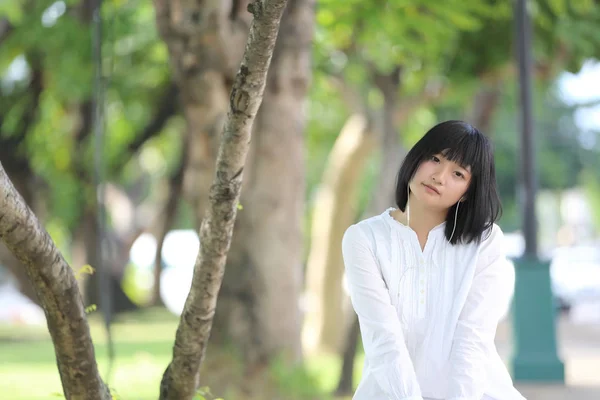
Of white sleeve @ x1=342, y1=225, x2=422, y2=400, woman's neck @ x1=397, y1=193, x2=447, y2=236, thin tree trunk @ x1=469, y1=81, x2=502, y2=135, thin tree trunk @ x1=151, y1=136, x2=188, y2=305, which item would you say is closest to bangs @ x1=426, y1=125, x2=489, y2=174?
woman's neck @ x1=397, y1=193, x2=447, y2=236

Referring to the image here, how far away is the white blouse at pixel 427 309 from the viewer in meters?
3.33

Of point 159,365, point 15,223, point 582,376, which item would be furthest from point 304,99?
point 159,365

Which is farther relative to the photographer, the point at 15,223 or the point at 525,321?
the point at 525,321

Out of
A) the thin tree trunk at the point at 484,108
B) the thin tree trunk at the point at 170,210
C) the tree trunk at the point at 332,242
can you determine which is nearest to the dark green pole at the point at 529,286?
the thin tree trunk at the point at 484,108

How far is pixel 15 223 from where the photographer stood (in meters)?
3.34

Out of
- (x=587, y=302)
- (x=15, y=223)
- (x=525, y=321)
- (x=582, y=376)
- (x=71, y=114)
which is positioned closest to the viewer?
(x=15, y=223)

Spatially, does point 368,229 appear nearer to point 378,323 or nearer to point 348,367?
point 378,323

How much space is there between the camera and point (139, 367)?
14.2m

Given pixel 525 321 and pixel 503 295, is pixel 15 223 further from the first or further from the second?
pixel 525 321

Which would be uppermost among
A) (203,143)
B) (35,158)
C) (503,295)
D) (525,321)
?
(35,158)

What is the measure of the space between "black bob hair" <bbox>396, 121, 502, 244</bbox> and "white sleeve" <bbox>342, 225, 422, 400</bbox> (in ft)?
0.89

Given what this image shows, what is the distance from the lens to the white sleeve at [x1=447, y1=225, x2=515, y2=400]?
332cm

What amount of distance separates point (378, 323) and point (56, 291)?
0.99 m

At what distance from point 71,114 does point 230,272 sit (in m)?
11.0
